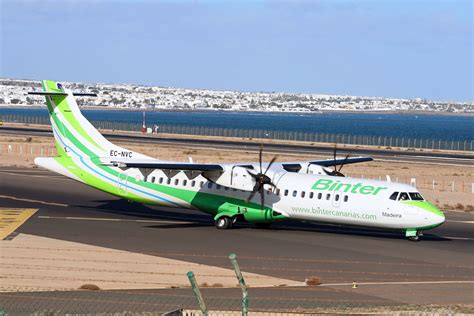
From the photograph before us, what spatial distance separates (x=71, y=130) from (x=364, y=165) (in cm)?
4258

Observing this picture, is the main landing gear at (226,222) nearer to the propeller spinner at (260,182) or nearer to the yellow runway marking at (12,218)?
the propeller spinner at (260,182)

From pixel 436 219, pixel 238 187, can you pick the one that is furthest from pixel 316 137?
pixel 436 219

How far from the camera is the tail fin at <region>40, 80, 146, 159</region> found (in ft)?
154

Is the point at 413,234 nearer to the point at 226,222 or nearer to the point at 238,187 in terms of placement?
the point at 238,187

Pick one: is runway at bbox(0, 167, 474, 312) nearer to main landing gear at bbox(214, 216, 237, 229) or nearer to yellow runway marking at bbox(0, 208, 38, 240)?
main landing gear at bbox(214, 216, 237, 229)

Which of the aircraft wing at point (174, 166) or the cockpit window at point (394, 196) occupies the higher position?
the aircraft wing at point (174, 166)

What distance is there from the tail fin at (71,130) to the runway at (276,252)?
A: 3.32 meters

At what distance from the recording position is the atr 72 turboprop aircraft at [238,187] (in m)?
39.4

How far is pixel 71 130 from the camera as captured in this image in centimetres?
4778

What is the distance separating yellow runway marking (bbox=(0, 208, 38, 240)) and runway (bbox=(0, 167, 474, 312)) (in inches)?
22.7

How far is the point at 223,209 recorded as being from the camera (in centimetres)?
4319

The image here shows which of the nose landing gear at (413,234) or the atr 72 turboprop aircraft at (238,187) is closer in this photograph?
the nose landing gear at (413,234)

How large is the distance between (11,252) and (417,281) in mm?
15486

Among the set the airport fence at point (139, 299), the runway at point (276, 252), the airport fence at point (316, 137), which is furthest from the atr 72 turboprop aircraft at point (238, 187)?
the airport fence at point (316, 137)
